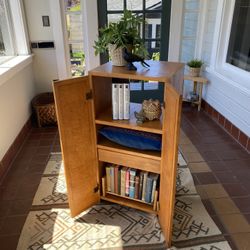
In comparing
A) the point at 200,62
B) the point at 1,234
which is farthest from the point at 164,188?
the point at 200,62

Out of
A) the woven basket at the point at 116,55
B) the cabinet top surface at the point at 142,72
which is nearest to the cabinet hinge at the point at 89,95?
the cabinet top surface at the point at 142,72

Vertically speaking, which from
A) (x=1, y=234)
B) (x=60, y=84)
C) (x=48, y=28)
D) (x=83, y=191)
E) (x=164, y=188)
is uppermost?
(x=48, y=28)

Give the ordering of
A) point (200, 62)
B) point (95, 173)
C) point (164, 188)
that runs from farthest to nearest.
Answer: point (200, 62) → point (95, 173) → point (164, 188)

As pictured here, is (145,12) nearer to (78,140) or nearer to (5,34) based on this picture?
(5,34)

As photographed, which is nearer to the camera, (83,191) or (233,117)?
(83,191)

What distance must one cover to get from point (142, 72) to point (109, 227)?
3.51 ft

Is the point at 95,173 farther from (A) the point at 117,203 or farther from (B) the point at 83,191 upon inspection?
(A) the point at 117,203

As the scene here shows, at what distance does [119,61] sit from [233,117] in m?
1.88

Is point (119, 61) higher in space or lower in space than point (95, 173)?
higher

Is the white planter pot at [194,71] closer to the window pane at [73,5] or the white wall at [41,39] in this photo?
the window pane at [73,5]

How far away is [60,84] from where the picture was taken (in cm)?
140

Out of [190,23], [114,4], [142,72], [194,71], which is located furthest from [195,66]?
[142,72]

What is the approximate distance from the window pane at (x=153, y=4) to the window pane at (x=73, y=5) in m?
0.89

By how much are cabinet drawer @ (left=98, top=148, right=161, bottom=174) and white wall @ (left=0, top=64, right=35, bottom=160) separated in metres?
1.15
